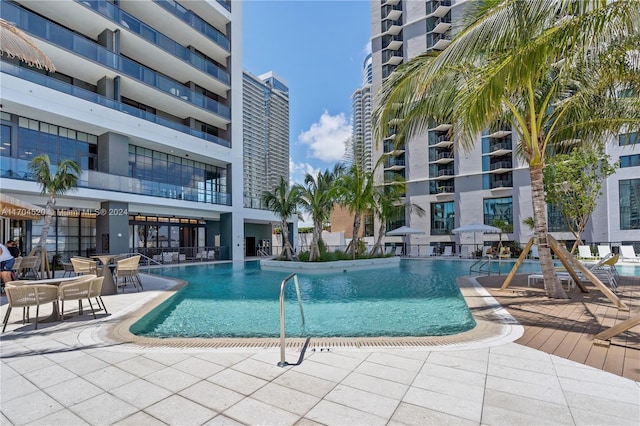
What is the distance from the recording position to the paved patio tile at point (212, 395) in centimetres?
283

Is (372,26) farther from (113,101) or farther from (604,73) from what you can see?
(604,73)

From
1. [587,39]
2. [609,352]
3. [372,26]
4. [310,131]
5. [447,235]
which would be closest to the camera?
[609,352]

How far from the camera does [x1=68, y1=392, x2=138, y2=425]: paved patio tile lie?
2.63 m

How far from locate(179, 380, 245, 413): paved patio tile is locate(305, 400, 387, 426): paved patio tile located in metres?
0.72

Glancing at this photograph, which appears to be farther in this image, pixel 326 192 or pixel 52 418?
pixel 326 192

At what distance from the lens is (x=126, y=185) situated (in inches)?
709

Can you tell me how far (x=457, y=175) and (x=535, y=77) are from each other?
3079 cm

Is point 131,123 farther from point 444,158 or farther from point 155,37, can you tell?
point 444,158

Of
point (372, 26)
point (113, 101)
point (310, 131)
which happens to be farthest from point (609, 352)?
point (310, 131)

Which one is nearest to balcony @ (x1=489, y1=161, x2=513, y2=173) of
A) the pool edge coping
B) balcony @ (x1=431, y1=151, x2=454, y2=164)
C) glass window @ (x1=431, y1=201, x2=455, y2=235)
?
balcony @ (x1=431, y1=151, x2=454, y2=164)

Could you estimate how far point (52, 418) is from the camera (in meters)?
2.65

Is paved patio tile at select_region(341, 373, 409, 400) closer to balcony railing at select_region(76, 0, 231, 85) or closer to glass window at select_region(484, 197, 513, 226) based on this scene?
balcony railing at select_region(76, 0, 231, 85)

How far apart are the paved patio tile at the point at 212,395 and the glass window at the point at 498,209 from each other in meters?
34.1

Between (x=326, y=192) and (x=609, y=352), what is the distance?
534 inches
